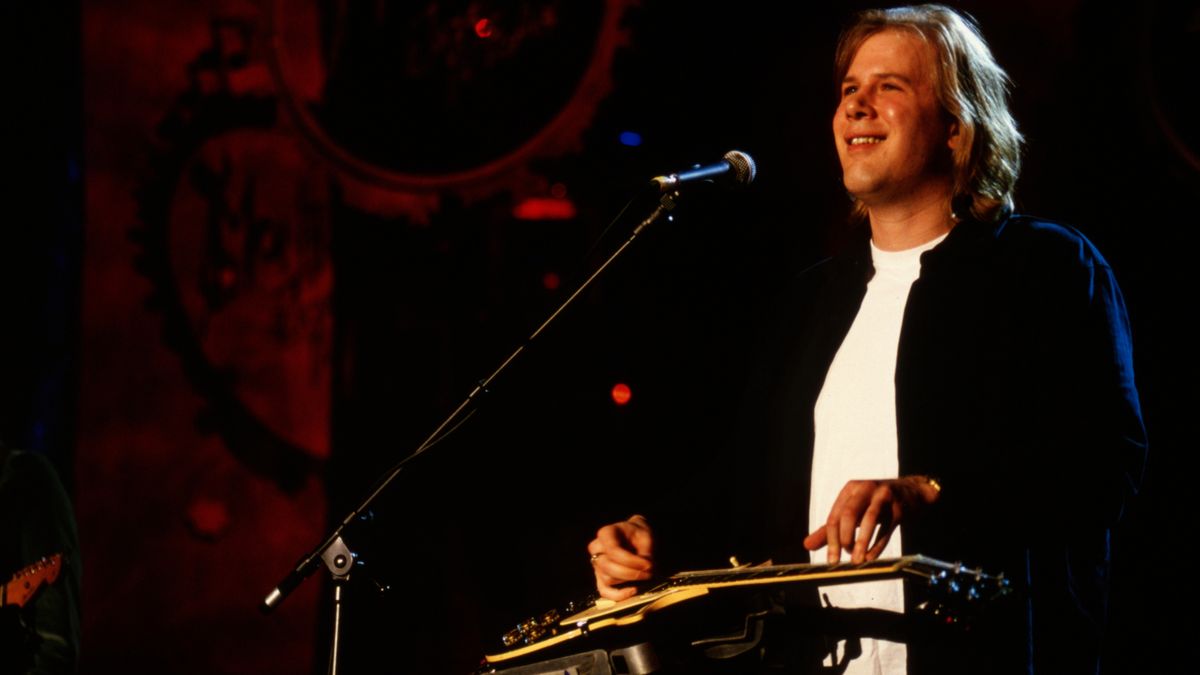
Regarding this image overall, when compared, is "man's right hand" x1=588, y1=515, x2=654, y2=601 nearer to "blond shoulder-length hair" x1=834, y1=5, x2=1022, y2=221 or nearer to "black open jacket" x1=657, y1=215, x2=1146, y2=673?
"black open jacket" x1=657, y1=215, x2=1146, y2=673

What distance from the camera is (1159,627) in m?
2.39

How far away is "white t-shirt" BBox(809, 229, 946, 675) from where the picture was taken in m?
1.95

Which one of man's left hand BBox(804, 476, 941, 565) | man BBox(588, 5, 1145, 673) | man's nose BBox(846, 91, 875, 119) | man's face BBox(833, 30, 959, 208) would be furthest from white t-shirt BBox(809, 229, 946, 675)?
man's left hand BBox(804, 476, 941, 565)

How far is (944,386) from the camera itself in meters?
1.97

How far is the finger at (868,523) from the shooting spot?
59.6 inches

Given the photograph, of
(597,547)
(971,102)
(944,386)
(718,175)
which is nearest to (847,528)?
(944,386)

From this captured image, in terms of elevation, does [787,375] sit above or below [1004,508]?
above

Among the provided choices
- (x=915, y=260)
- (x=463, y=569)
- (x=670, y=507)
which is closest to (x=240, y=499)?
(x=463, y=569)

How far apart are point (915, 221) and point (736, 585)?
1.02 metres

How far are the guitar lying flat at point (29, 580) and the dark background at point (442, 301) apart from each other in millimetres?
676

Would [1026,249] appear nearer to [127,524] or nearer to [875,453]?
[875,453]

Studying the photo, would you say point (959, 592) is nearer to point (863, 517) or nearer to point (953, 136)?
point (863, 517)

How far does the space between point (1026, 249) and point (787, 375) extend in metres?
0.60

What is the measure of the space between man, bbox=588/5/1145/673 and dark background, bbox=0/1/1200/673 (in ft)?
1.91
